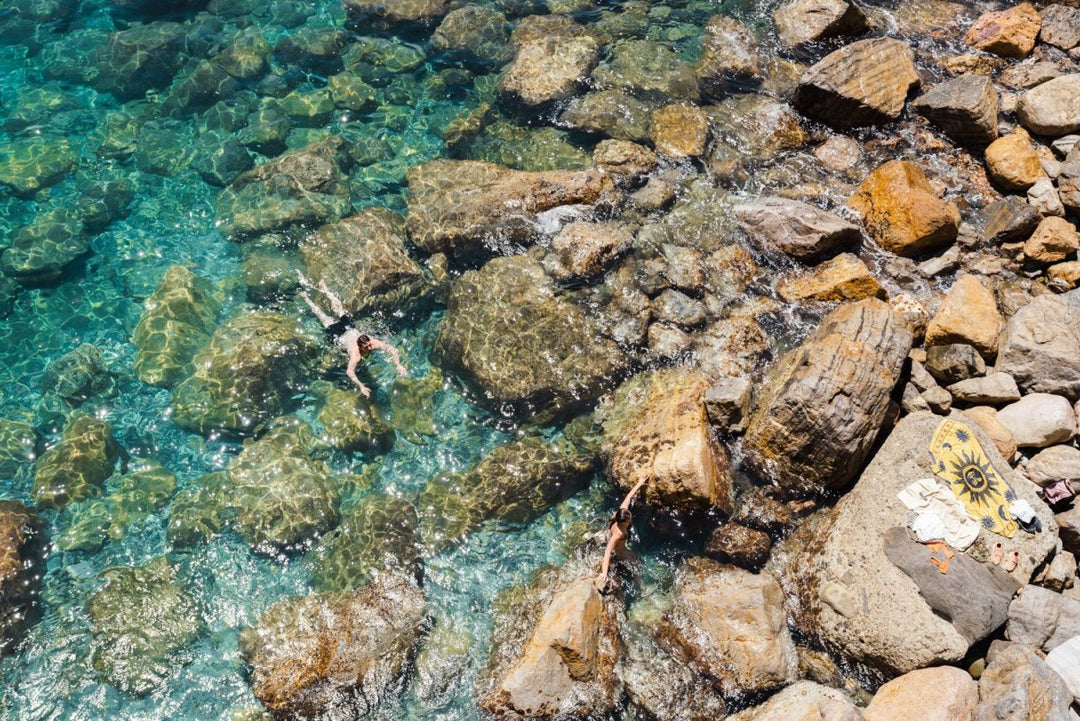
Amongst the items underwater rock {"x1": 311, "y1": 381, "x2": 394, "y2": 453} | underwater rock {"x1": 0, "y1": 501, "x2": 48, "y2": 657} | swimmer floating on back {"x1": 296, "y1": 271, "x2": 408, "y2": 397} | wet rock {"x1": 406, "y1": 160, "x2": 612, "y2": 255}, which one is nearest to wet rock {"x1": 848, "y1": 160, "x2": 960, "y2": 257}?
wet rock {"x1": 406, "y1": 160, "x2": 612, "y2": 255}

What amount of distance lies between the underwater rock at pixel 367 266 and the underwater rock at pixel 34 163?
197 inches

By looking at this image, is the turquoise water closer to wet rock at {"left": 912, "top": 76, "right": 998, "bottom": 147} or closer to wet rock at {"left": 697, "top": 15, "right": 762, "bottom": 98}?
wet rock at {"left": 697, "top": 15, "right": 762, "bottom": 98}

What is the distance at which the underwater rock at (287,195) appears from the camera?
11477 mm

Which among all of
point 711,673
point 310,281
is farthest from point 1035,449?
point 310,281

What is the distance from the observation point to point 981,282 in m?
9.50

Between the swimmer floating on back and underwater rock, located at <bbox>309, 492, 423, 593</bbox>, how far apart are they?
1.86 meters

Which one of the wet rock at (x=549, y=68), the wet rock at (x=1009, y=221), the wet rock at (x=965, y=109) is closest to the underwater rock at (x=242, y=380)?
the wet rock at (x=549, y=68)

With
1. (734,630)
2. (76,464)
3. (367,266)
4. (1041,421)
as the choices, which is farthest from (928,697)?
(76,464)

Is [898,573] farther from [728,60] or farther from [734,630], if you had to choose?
[728,60]

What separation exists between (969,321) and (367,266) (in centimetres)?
836

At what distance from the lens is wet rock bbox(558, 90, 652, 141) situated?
39.1ft

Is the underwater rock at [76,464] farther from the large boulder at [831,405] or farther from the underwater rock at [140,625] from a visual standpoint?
the large boulder at [831,405]

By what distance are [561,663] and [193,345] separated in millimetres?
7195

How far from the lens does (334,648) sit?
25.0 ft
